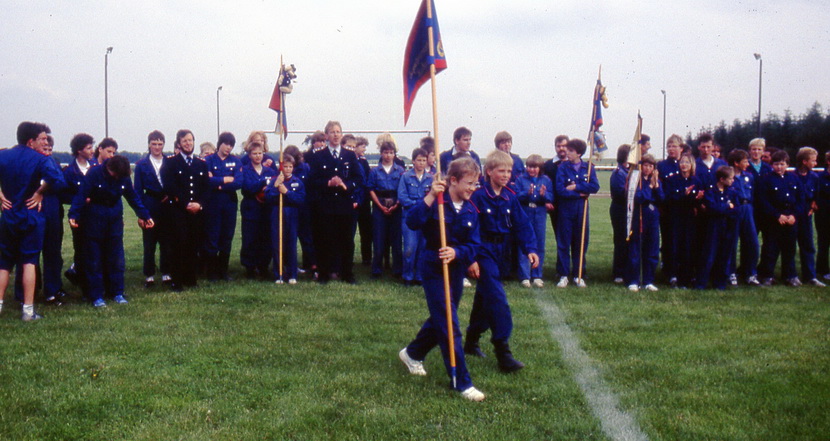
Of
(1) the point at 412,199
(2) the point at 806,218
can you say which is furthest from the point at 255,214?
(2) the point at 806,218

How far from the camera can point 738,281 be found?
36.2ft

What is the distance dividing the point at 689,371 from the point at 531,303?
305cm

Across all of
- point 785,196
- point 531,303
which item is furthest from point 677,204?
point 531,303

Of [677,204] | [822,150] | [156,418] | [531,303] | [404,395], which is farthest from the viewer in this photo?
[822,150]

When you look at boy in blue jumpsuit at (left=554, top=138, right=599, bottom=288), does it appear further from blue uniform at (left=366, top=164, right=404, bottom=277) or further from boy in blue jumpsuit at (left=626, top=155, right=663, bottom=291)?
blue uniform at (left=366, top=164, right=404, bottom=277)

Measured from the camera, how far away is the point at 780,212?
35.2ft

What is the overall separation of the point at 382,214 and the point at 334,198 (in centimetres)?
98

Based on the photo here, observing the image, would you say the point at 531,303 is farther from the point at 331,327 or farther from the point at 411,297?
the point at 331,327

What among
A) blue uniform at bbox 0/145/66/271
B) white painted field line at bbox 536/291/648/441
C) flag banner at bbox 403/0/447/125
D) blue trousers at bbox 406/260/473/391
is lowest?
white painted field line at bbox 536/291/648/441

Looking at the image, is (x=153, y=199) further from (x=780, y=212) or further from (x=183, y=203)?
(x=780, y=212)

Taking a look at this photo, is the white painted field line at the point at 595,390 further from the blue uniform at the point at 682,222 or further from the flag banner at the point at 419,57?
the blue uniform at the point at 682,222

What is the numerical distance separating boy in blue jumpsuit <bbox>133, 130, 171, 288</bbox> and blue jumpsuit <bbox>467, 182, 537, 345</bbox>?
514cm

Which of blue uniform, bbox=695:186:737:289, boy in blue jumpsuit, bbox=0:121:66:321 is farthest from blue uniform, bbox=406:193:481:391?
blue uniform, bbox=695:186:737:289

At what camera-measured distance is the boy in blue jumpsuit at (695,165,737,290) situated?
10094 mm
